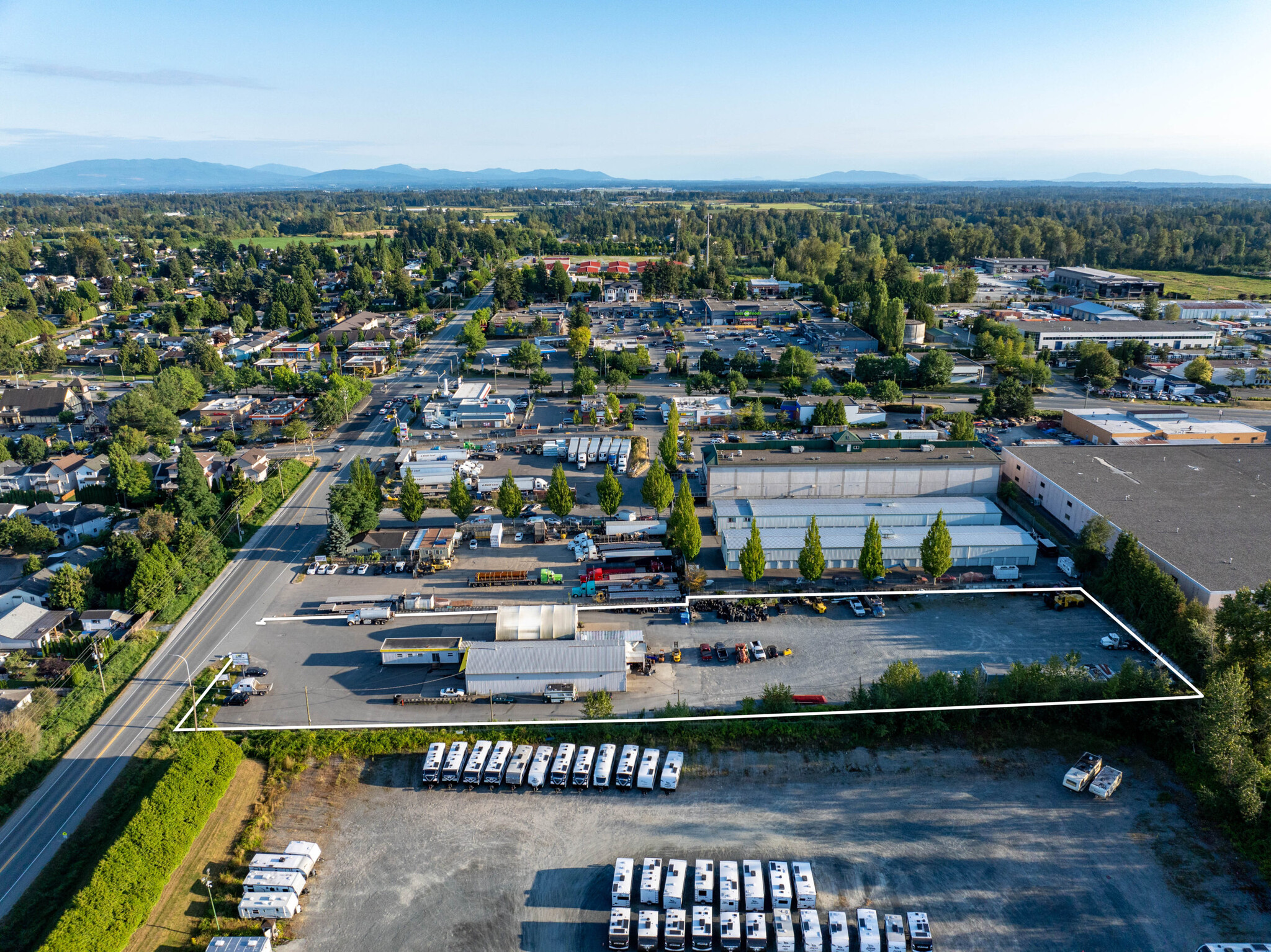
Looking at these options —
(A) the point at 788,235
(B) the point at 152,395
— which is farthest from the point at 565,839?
(A) the point at 788,235

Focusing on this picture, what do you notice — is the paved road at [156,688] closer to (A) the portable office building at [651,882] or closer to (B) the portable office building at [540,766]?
(B) the portable office building at [540,766]

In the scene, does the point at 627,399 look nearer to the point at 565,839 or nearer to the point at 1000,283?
the point at 565,839

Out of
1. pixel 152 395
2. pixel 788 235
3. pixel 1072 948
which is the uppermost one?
pixel 788 235

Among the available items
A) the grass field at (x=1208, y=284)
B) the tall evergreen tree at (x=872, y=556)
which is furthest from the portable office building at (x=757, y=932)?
the grass field at (x=1208, y=284)

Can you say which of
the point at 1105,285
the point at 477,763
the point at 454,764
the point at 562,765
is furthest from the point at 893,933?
the point at 1105,285

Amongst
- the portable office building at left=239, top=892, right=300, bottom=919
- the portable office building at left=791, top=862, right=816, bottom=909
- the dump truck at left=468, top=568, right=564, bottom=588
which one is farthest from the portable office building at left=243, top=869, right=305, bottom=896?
the dump truck at left=468, top=568, right=564, bottom=588

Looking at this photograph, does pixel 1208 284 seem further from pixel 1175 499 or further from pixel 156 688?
pixel 156 688
